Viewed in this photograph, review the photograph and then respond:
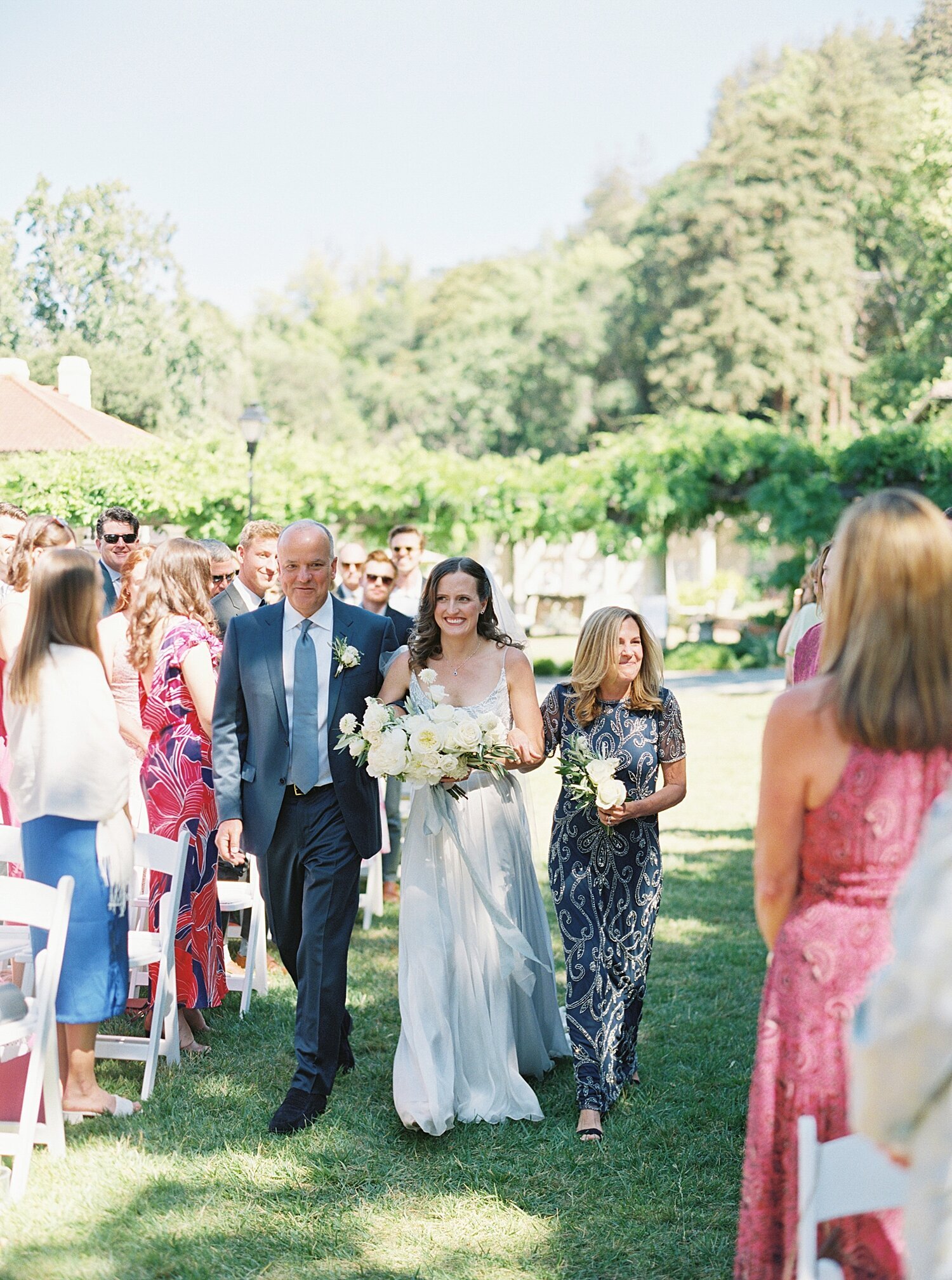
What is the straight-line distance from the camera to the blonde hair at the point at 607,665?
4.74 m

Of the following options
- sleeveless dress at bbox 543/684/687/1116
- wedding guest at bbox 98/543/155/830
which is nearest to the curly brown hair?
sleeveless dress at bbox 543/684/687/1116

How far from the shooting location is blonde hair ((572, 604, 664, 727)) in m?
4.74

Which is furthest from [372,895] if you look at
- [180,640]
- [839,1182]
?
[839,1182]

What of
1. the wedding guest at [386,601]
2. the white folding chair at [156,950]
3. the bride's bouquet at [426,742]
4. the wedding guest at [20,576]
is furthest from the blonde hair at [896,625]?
the wedding guest at [386,601]

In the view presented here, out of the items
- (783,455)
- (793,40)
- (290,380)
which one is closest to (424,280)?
(290,380)

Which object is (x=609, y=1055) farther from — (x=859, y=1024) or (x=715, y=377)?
(x=715, y=377)

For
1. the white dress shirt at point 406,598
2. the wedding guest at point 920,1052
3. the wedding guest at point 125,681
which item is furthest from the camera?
the white dress shirt at point 406,598

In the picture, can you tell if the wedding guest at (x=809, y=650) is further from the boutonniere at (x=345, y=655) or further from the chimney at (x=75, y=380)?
the chimney at (x=75, y=380)

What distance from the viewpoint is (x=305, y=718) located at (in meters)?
4.70

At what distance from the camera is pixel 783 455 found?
23.4 metres

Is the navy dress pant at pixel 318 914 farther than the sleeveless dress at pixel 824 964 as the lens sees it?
Yes

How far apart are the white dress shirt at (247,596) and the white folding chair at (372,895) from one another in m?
1.75

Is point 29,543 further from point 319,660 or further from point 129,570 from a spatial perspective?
point 319,660

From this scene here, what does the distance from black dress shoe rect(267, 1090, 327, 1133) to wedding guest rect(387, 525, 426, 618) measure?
4.20 meters
